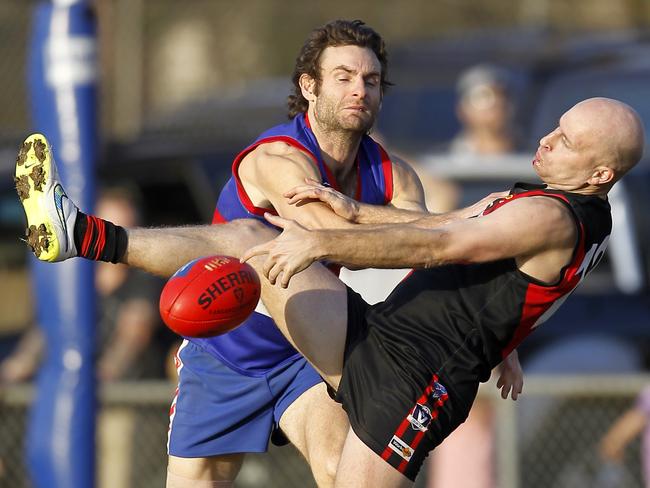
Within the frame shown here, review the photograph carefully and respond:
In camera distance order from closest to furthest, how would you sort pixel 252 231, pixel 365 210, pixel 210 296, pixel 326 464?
1. pixel 210 296
2. pixel 365 210
3. pixel 252 231
4. pixel 326 464

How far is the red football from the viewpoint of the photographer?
5.01 meters

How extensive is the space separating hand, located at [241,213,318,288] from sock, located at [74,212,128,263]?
859mm

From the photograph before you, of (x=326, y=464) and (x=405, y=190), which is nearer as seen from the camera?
(x=326, y=464)

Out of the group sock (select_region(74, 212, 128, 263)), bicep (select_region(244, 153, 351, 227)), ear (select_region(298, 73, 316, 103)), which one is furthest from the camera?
ear (select_region(298, 73, 316, 103))

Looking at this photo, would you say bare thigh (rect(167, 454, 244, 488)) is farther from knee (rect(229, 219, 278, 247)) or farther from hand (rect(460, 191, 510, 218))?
hand (rect(460, 191, 510, 218))

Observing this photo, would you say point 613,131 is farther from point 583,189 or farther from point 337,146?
point 337,146

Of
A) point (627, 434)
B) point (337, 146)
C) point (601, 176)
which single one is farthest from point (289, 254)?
point (627, 434)

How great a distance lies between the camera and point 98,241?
533 centimetres

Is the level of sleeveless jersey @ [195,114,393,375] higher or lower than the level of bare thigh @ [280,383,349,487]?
higher

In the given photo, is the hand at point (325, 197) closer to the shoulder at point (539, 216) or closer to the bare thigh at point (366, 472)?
the shoulder at point (539, 216)

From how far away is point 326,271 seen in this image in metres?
5.46

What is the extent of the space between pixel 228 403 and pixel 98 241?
986 millimetres

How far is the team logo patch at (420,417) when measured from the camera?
5.12m

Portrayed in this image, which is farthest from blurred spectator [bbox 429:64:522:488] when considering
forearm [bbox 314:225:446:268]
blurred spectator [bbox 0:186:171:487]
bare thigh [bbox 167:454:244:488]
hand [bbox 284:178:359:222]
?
forearm [bbox 314:225:446:268]
